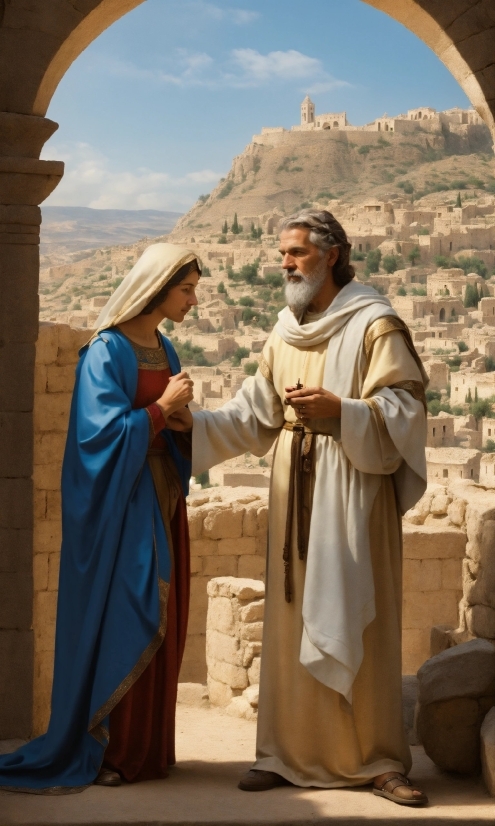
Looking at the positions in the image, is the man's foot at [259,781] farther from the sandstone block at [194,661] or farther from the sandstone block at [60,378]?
the sandstone block at [194,661]

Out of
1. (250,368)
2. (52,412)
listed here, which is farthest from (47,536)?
(250,368)

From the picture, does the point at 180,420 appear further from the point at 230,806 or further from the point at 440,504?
the point at 440,504

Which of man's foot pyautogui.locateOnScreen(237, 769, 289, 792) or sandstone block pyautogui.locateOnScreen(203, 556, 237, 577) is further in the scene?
sandstone block pyautogui.locateOnScreen(203, 556, 237, 577)

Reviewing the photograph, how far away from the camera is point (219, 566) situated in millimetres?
8359

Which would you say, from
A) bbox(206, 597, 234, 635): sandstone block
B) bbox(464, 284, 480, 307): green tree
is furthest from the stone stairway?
bbox(464, 284, 480, 307): green tree

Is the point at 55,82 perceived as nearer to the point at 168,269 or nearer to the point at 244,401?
the point at 168,269

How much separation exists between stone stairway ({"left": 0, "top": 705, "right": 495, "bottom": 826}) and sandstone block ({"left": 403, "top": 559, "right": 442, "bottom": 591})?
397 cm

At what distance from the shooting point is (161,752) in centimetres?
395

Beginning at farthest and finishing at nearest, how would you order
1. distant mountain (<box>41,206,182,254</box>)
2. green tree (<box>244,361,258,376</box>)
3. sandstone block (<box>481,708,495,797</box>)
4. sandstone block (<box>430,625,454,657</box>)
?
distant mountain (<box>41,206,182,254</box>)
green tree (<box>244,361,258,376</box>)
sandstone block (<box>430,625,454,657</box>)
sandstone block (<box>481,708,495,797</box>)

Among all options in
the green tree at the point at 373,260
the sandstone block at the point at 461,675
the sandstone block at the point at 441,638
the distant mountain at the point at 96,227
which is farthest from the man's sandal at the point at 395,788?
the distant mountain at the point at 96,227

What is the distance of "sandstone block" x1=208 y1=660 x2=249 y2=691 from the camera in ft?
21.4

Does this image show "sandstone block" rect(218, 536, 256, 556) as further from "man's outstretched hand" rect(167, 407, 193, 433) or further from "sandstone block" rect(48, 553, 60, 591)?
"man's outstretched hand" rect(167, 407, 193, 433)

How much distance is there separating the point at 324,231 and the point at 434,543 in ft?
14.5

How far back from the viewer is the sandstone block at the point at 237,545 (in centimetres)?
834
